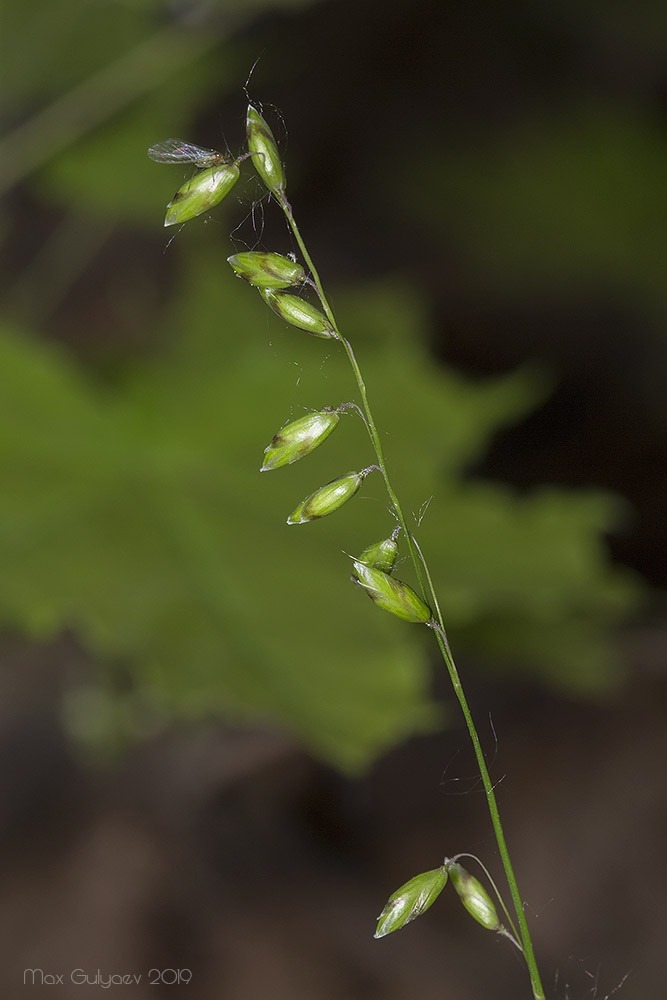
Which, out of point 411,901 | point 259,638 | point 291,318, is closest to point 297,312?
point 291,318

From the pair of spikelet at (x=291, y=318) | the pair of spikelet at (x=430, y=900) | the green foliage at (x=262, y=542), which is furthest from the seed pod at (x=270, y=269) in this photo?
the green foliage at (x=262, y=542)

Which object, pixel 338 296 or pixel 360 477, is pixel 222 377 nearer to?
pixel 338 296

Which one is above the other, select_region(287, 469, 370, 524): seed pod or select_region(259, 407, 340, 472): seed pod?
select_region(259, 407, 340, 472): seed pod

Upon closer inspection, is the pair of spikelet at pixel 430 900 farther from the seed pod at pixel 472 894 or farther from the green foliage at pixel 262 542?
the green foliage at pixel 262 542

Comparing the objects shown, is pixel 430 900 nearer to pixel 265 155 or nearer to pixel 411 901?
pixel 411 901

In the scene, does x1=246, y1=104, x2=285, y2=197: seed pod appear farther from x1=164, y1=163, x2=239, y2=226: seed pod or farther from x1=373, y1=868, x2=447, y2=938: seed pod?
x1=373, y1=868, x2=447, y2=938: seed pod

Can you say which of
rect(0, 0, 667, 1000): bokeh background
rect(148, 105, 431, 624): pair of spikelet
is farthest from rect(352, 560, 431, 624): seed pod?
rect(0, 0, 667, 1000): bokeh background
